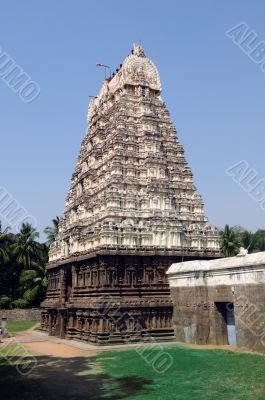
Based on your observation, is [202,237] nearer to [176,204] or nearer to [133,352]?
[176,204]

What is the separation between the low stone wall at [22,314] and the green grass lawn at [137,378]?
26994 millimetres

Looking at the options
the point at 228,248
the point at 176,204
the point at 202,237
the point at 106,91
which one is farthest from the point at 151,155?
the point at 228,248

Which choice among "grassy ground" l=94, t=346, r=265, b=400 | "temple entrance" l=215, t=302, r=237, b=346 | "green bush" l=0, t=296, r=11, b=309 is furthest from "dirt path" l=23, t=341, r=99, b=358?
"green bush" l=0, t=296, r=11, b=309

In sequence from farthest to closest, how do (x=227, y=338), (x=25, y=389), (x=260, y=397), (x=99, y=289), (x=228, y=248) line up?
1. (x=228, y=248)
2. (x=99, y=289)
3. (x=227, y=338)
4. (x=25, y=389)
5. (x=260, y=397)

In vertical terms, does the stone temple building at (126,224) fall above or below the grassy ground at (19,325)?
above

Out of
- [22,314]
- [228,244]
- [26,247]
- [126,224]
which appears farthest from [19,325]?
[228,244]

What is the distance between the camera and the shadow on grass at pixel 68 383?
13961 mm

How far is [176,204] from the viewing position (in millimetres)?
34688

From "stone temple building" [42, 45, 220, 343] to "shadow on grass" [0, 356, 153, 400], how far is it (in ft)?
26.0

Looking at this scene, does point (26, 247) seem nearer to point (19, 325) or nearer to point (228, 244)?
point (19, 325)

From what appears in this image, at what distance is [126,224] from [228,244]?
3099cm

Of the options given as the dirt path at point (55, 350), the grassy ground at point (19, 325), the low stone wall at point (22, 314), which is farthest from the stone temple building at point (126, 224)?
the low stone wall at point (22, 314)

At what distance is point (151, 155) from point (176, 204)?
4741 millimetres

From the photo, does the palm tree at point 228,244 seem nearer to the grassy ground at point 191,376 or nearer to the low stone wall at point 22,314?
the low stone wall at point 22,314
